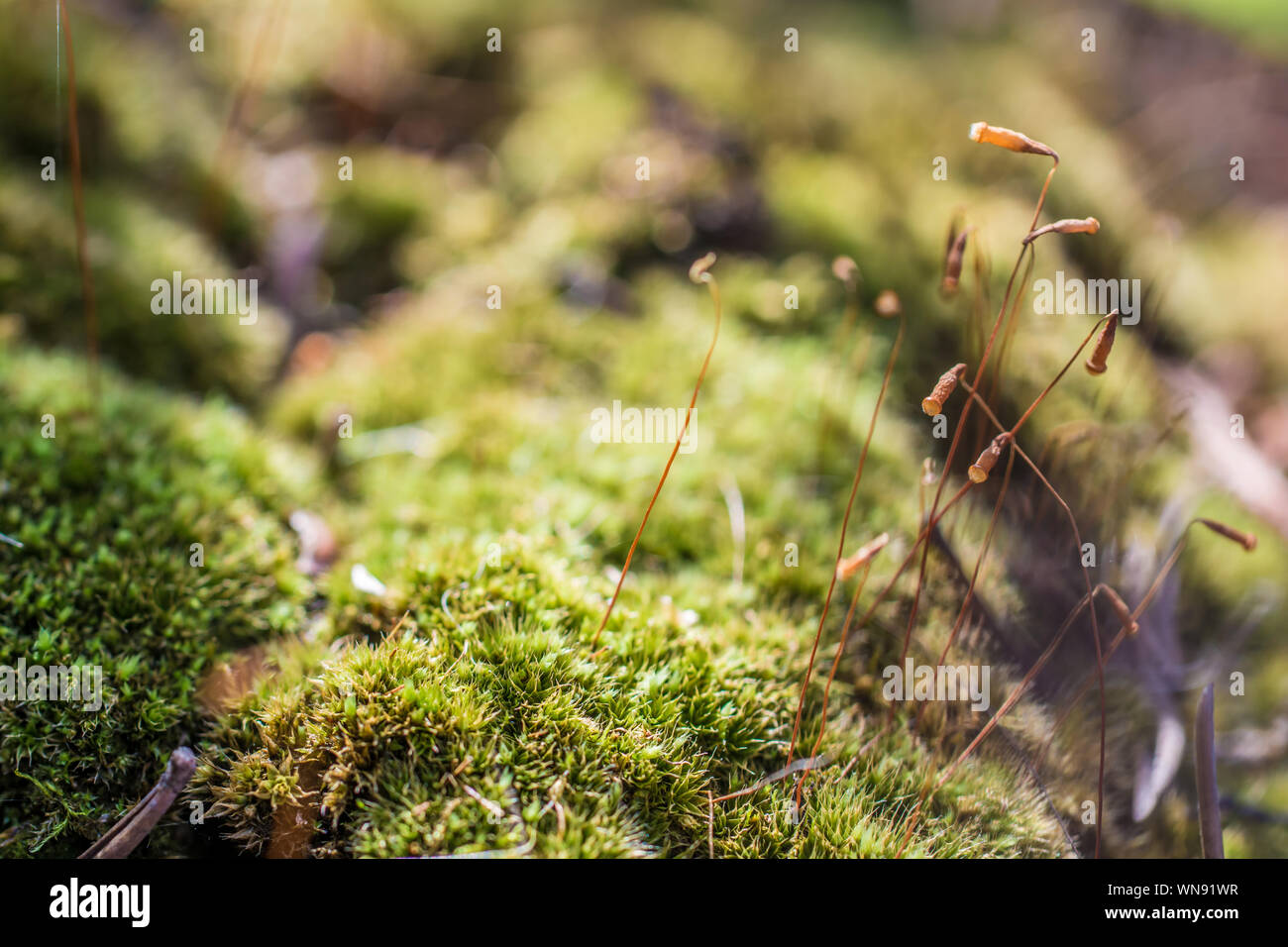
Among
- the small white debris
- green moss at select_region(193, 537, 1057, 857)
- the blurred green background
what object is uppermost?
the blurred green background

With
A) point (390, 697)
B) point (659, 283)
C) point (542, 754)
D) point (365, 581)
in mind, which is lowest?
point (542, 754)

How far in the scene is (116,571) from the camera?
210cm

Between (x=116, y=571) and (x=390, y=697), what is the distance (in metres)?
0.97

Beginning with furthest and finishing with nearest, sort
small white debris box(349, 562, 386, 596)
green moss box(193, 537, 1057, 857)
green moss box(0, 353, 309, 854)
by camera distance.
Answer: small white debris box(349, 562, 386, 596) < green moss box(0, 353, 309, 854) < green moss box(193, 537, 1057, 857)

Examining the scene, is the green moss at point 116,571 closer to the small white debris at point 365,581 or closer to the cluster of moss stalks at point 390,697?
the cluster of moss stalks at point 390,697

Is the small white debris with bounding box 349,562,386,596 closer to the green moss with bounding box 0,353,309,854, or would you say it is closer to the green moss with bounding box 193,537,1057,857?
the green moss with bounding box 193,537,1057,857

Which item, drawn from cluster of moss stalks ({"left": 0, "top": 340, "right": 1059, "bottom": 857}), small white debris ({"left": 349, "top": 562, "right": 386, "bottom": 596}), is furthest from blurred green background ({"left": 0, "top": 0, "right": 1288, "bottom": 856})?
cluster of moss stalks ({"left": 0, "top": 340, "right": 1059, "bottom": 857})

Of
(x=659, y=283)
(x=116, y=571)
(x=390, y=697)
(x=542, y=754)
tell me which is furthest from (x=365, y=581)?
(x=659, y=283)

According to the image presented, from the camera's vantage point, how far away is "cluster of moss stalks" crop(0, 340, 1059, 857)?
5.73 ft

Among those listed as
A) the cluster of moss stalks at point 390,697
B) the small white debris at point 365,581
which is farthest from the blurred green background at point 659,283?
the cluster of moss stalks at point 390,697

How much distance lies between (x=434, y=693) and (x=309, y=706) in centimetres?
34

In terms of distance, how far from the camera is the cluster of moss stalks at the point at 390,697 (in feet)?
5.73

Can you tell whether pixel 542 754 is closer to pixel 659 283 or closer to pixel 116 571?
pixel 116 571
